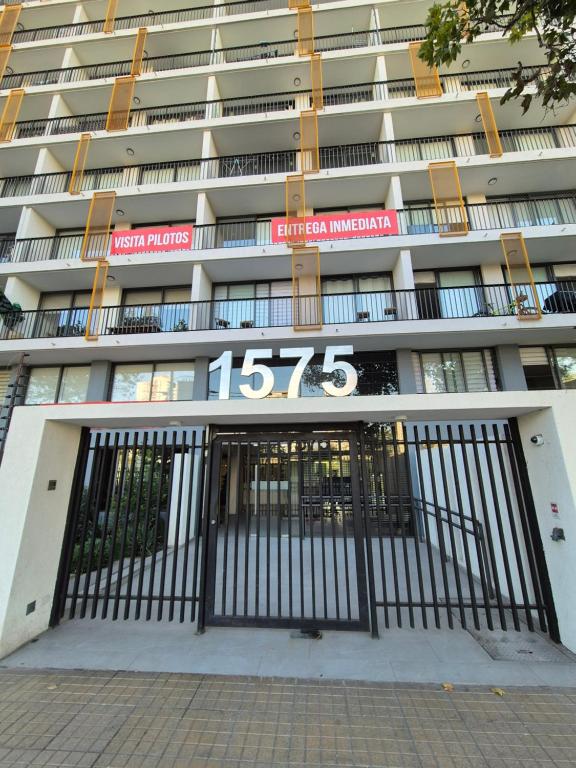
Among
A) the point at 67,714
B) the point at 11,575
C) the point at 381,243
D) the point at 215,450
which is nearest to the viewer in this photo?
the point at 67,714

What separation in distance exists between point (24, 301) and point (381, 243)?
13094 mm

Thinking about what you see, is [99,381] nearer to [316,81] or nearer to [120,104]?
[120,104]

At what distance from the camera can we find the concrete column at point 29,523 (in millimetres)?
4023

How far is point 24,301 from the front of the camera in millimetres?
12906

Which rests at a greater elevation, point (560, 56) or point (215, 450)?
point (560, 56)

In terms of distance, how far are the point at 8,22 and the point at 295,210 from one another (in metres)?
16.2

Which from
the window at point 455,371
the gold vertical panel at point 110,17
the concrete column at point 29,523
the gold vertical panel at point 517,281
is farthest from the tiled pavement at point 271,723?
the gold vertical panel at point 110,17

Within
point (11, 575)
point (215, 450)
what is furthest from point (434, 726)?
point (11, 575)

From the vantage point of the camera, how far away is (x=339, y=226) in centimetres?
1085

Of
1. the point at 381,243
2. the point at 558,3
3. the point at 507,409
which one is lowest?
the point at 507,409

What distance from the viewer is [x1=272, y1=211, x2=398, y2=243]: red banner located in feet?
33.2

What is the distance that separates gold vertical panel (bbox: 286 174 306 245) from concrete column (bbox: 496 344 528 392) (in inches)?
293

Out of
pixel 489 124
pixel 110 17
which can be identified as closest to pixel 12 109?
pixel 110 17

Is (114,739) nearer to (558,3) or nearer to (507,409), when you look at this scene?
(507,409)
